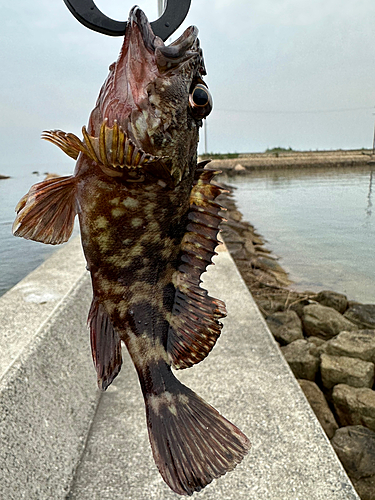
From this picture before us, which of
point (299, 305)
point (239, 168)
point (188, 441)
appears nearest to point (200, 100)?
point (188, 441)

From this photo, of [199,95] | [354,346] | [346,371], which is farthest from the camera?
[354,346]

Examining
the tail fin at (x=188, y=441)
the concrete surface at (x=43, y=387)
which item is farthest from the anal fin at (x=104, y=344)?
the concrete surface at (x=43, y=387)

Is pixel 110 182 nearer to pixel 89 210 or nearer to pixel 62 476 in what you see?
pixel 89 210

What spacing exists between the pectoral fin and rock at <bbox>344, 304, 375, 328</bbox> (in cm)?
841

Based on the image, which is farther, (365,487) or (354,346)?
(354,346)

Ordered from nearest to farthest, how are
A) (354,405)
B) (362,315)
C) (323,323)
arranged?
(354,405) → (323,323) → (362,315)

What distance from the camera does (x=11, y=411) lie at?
2438 mm

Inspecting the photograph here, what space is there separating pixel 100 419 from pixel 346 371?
11.5ft

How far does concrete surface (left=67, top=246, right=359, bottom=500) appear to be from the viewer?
291 cm

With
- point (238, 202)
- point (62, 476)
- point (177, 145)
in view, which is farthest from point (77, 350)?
point (238, 202)

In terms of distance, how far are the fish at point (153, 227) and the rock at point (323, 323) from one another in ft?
23.1

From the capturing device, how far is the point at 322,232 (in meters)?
20.0

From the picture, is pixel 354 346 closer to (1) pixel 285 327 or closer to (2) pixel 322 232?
(1) pixel 285 327

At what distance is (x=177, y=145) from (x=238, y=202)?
3343 cm
